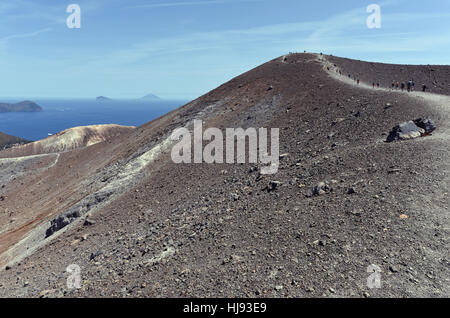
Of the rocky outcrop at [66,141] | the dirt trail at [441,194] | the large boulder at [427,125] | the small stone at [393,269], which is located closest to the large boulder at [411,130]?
the large boulder at [427,125]

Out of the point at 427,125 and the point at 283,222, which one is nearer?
the point at 283,222

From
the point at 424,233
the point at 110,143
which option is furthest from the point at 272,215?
the point at 110,143

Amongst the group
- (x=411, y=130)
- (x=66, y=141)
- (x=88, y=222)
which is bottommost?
(x=88, y=222)

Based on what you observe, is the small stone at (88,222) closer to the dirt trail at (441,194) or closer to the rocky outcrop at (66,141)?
the dirt trail at (441,194)

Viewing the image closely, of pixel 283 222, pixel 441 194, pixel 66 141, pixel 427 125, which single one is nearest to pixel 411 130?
pixel 427 125

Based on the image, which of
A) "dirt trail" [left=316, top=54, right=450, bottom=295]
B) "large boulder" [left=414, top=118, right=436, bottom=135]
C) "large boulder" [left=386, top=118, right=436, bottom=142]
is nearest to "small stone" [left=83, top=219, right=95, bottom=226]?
"dirt trail" [left=316, top=54, right=450, bottom=295]

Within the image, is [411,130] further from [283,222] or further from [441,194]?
[283,222]

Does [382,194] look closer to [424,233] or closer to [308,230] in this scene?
[424,233]
